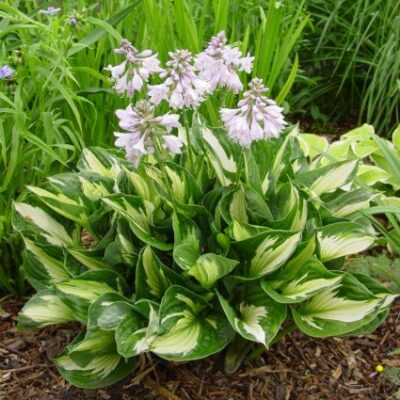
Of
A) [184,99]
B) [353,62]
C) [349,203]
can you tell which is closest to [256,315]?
[349,203]

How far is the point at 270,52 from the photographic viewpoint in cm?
269

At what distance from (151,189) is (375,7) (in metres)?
2.34

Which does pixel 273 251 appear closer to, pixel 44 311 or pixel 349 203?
pixel 349 203

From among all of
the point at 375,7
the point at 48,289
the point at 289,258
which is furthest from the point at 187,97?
the point at 375,7

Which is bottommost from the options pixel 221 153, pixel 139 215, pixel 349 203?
pixel 349 203

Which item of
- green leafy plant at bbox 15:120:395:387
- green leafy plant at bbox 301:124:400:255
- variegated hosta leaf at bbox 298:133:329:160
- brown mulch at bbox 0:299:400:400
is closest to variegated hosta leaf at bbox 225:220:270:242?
green leafy plant at bbox 15:120:395:387

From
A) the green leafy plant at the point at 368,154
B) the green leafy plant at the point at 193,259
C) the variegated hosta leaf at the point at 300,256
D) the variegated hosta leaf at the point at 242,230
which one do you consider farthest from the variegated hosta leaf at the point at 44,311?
the green leafy plant at the point at 368,154

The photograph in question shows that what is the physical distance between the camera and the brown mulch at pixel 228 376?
1954mm

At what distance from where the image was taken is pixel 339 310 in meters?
1.78

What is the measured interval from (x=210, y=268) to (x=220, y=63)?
0.53 m

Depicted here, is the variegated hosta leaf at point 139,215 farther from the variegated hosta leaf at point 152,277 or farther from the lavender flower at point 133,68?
the lavender flower at point 133,68

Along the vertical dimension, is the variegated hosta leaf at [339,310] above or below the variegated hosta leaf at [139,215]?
below

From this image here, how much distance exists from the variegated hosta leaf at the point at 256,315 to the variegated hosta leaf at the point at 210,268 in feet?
0.20

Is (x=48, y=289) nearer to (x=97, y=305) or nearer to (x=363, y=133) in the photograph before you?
(x=97, y=305)
